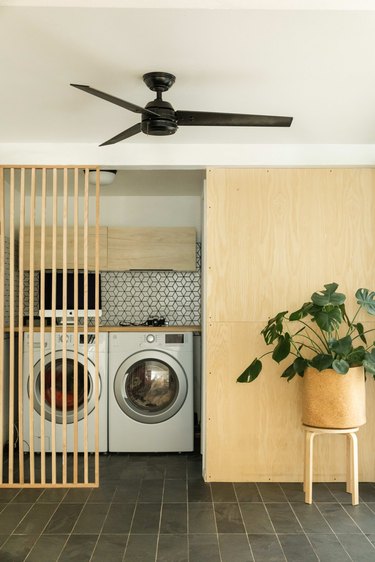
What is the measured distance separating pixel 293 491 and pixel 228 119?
2.48 metres

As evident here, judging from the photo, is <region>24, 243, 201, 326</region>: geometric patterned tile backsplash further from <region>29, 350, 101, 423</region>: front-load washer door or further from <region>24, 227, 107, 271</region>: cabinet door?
<region>29, 350, 101, 423</region>: front-load washer door

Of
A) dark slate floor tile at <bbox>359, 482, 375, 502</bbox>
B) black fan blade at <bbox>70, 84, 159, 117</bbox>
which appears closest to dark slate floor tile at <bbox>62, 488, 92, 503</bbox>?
dark slate floor tile at <bbox>359, 482, 375, 502</bbox>

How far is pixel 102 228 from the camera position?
17.5 ft

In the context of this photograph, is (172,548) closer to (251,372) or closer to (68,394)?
(251,372)

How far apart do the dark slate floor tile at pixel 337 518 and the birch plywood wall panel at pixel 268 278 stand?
1.56ft

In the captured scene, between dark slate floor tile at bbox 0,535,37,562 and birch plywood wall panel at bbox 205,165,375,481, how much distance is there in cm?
138

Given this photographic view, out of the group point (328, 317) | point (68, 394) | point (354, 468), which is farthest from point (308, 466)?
point (68, 394)

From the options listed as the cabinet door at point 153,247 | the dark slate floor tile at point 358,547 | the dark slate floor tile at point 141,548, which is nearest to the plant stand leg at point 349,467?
the dark slate floor tile at point 358,547

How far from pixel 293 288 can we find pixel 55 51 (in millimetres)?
2273

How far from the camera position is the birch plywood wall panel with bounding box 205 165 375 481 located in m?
4.10

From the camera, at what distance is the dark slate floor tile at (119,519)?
327 cm

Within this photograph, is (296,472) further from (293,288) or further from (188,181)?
(188,181)

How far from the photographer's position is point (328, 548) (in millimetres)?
3035

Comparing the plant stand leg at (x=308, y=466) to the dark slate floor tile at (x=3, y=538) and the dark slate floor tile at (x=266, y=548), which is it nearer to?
the dark slate floor tile at (x=266, y=548)
